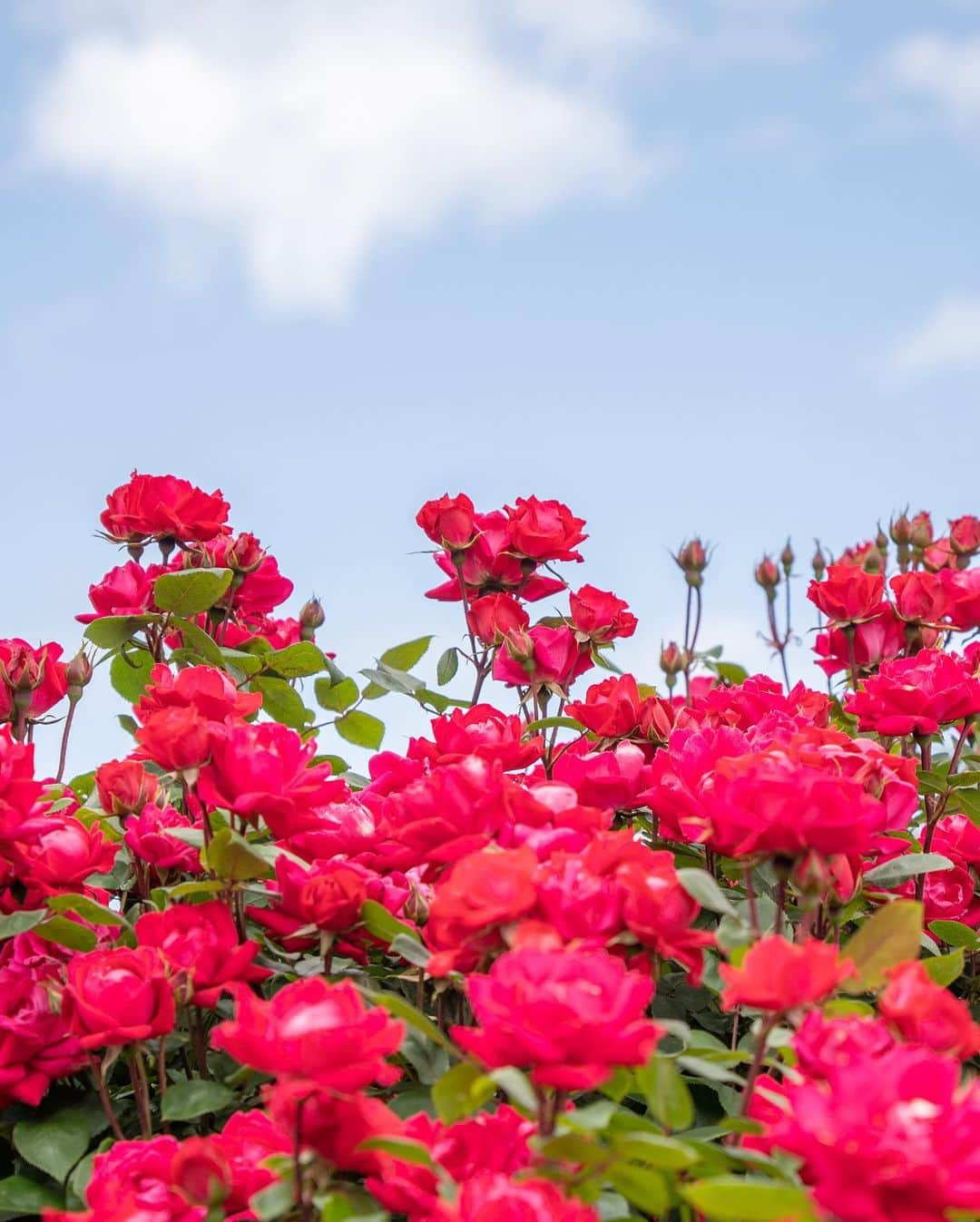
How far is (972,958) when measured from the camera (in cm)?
292

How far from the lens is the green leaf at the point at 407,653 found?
3.43 m

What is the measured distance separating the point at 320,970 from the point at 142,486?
1.55 metres

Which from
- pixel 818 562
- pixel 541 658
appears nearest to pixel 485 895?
pixel 541 658

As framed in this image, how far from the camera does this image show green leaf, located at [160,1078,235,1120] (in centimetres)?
178

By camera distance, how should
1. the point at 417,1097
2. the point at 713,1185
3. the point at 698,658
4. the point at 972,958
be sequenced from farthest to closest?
the point at 698,658 → the point at 972,958 → the point at 417,1097 → the point at 713,1185

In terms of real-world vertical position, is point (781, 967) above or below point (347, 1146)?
above

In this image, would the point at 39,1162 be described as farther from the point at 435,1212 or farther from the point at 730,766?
the point at 730,766

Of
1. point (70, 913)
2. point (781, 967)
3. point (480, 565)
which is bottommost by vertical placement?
point (781, 967)

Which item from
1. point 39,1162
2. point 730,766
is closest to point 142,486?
point 39,1162

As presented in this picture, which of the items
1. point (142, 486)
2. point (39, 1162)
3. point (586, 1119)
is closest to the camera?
point (586, 1119)

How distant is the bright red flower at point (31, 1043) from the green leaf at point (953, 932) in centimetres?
153

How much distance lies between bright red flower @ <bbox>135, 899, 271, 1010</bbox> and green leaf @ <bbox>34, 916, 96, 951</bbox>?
149 millimetres

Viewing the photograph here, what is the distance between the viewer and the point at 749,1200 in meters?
1.12

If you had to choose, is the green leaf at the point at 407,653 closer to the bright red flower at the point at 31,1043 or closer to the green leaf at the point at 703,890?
the bright red flower at the point at 31,1043
